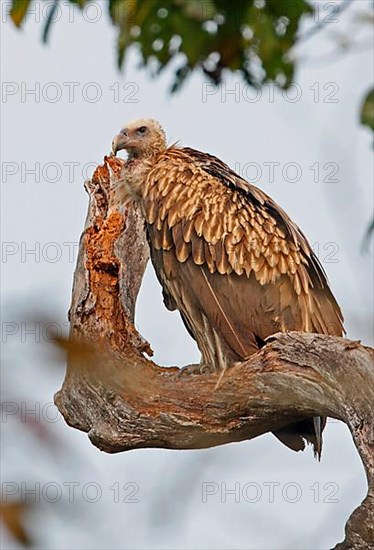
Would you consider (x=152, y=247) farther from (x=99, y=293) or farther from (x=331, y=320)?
(x=331, y=320)

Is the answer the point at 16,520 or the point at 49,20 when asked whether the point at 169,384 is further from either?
the point at 16,520

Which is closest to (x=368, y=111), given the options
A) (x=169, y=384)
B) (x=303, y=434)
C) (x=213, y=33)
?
(x=213, y=33)

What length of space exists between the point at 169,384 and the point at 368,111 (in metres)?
4.57

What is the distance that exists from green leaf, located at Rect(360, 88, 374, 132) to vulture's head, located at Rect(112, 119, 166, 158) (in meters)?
6.00

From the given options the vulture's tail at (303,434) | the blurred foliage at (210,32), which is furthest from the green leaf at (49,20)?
the vulture's tail at (303,434)

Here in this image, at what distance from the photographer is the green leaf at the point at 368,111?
3.10m

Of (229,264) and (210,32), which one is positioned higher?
(210,32)

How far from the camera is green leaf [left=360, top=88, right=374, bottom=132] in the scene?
10.2 ft

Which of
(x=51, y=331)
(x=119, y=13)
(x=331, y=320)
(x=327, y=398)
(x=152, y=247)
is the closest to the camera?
(x=51, y=331)

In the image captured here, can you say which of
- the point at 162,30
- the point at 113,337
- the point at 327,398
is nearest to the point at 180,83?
the point at 162,30

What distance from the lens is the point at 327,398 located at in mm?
6395

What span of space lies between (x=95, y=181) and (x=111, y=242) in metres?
0.68

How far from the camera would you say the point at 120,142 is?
9.02 meters

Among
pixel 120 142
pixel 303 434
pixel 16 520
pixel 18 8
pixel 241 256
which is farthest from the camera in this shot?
pixel 120 142
